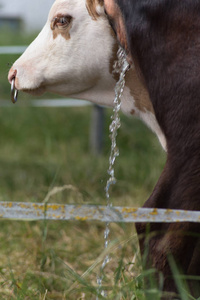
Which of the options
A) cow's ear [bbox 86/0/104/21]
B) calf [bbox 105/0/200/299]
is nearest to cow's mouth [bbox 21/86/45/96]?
cow's ear [bbox 86/0/104/21]

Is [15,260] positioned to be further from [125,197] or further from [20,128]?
[20,128]

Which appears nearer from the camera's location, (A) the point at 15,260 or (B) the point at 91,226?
(A) the point at 15,260

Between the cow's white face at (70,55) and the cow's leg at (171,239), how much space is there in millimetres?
553

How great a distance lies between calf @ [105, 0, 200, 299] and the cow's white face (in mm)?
317

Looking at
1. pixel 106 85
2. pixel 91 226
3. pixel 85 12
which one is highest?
pixel 85 12

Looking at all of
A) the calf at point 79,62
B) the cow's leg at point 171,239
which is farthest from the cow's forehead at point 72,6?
the cow's leg at point 171,239

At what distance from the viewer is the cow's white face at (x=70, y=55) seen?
89.3 inches

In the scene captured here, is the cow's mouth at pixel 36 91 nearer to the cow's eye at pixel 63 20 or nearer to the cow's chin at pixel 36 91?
the cow's chin at pixel 36 91

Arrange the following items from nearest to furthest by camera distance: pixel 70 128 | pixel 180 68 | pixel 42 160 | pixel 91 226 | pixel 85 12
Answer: pixel 180 68
pixel 85 12
pixel 91 226
pixel 42 160
pixel 70 128

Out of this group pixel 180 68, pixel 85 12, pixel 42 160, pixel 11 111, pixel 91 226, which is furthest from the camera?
pixel 11 111

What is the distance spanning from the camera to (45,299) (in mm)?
2289

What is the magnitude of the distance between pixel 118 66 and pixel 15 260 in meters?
1.04

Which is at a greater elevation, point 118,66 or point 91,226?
point 118,66

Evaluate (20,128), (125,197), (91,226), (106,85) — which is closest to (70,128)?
(20,128)
